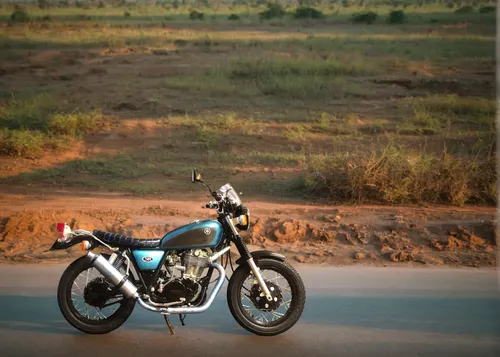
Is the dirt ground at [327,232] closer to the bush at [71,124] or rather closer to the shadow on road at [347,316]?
the shadow on road at [347,316]

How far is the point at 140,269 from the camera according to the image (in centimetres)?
586

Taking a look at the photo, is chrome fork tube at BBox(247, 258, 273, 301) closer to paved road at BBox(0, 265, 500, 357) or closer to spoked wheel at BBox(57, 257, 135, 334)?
paved road at BBox(0, 265, 500, 357)

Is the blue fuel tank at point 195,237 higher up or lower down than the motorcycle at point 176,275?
higher up

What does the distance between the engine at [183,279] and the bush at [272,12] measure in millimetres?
30383

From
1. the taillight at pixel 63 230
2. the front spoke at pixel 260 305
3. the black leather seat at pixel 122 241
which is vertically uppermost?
the taillight at pixel 63 230

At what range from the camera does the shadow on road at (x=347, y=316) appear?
618cm

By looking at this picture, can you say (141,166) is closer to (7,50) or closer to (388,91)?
(388,91)

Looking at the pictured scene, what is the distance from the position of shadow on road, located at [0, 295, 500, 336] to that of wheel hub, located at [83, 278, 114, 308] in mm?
330

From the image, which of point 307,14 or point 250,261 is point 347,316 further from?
point 307,14

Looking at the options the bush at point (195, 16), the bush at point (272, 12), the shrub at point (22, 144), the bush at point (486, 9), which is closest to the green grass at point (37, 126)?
the shrub at point (22, 144)

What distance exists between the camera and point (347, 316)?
6531 millimetres

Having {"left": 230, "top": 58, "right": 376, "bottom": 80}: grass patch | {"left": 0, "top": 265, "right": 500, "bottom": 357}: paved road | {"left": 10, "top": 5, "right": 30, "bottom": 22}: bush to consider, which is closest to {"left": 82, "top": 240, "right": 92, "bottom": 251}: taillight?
{"left": 0, "top": 265, "right": 500, "bottom": 357}: paved road

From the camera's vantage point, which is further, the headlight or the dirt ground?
the dirt ground

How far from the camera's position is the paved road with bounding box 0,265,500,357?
567 cm
